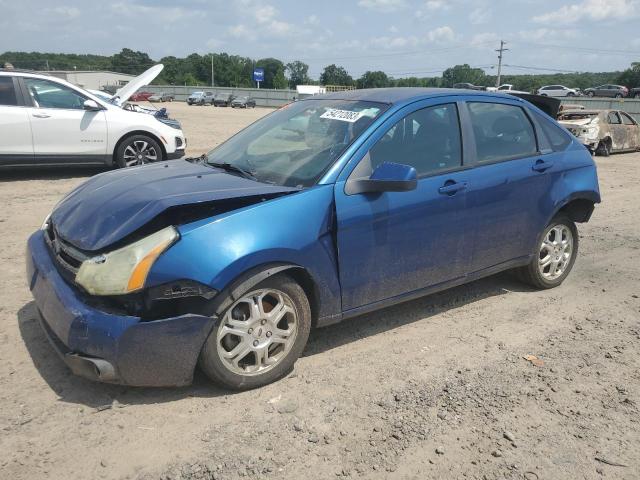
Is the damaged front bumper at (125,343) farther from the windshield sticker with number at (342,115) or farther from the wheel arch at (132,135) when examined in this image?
the wheel arch at (132,135)

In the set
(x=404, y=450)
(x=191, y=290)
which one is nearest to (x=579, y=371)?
(x=404, y=450)

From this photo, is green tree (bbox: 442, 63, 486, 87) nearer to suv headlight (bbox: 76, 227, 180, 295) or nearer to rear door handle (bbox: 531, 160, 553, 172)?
rear door handle (bbox: 531, 160, 553, 172)

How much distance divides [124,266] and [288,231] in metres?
0.90

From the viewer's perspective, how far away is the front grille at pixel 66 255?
3018 millimetres

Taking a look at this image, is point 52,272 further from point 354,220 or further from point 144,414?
point 354,220

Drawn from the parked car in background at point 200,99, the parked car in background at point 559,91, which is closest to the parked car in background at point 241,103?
the parked car in background at point 200,99

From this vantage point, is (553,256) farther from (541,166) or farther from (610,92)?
(610,92)

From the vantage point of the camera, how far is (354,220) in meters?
3.38

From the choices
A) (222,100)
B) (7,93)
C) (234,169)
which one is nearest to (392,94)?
(234,169)

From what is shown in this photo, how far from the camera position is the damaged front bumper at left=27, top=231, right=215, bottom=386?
273 centimetres

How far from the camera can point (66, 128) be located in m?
8.90

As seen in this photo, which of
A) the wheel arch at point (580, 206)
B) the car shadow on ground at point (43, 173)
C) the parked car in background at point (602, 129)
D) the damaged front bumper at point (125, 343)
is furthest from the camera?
the parked car in background at point (602, 129)

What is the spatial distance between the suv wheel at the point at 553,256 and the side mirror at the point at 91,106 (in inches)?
290

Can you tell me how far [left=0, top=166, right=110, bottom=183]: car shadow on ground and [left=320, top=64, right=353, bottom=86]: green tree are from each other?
10571cm
